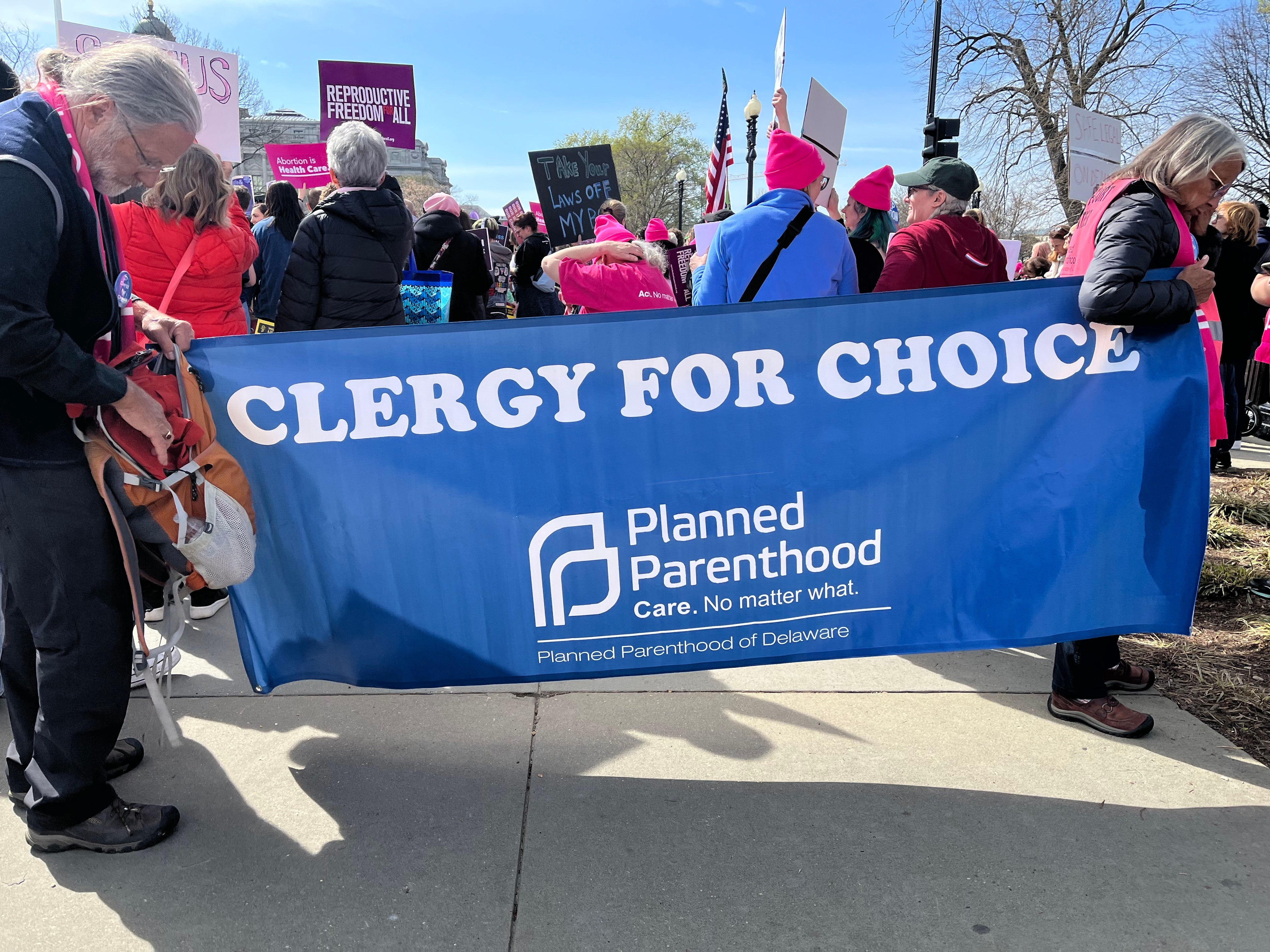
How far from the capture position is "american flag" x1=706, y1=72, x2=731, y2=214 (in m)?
10.1

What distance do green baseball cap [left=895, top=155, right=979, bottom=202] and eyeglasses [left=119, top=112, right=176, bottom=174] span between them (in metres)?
2.81

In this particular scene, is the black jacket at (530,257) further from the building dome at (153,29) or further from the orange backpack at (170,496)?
the building dome at (153,29)

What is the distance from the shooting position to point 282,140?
182 feet

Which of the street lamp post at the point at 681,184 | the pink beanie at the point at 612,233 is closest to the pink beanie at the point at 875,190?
the pink beanie at the point at 612,233

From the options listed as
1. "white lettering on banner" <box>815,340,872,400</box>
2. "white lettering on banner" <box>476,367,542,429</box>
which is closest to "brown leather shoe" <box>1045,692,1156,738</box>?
"white lettering on banner" <box>815,340,872,400</box>

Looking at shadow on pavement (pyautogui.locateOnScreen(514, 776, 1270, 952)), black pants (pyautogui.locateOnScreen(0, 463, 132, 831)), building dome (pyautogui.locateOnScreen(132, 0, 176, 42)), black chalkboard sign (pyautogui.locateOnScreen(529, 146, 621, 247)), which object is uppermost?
building dome (pyautogui.locateOnScreen(132, 0, 176, 42))

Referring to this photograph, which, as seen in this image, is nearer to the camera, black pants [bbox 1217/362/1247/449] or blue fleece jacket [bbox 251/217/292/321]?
black pants [bbox 1217/362/1247/449]

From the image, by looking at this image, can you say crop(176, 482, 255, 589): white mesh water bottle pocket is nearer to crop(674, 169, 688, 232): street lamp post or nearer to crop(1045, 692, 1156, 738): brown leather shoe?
crop(1045, 692, 1156, 738): brown leather shoe

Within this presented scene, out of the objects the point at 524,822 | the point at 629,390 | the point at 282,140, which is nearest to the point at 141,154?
the point at 629,390

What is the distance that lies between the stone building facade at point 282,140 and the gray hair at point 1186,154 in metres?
46.2

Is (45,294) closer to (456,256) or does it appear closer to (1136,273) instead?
(1136,273)

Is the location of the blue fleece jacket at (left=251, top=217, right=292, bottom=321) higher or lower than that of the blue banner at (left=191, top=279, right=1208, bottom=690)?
higher

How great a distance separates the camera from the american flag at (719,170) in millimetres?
10062

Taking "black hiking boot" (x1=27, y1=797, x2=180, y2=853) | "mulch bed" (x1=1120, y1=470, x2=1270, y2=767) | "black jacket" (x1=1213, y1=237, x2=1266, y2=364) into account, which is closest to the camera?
"black hiking boot" (x1=27, y1=797, x2=180, y2=853)
